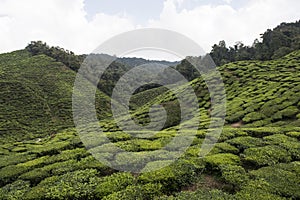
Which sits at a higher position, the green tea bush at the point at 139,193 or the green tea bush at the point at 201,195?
the green tea bush at the point at 139,193

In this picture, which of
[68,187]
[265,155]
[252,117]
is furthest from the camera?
[252,117]

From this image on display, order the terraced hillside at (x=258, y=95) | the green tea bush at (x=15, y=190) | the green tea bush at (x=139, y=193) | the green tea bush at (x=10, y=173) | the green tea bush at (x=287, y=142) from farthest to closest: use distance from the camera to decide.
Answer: the terraced hillside at (x=258, y=95) < the green tea bush at (x=287, y=142) < the green tea bush at (x=10, y=173) < the green tea bush at (x=15, y=190) < the green tea bush at (x=139, y=193)

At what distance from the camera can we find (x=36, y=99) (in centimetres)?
5772

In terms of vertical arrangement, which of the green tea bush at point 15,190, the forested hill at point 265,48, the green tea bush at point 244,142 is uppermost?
the forested hill at point 265,48

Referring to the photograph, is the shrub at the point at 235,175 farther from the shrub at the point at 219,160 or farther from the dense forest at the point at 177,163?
the shrub at the point at 219,160

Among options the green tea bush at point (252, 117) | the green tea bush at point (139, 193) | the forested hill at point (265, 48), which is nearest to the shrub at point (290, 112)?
the green tea bush at point (252, 117)

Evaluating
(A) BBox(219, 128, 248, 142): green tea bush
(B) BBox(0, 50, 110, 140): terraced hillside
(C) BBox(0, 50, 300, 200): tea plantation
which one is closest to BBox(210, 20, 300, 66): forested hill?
(B) BBox(0, 50, 110, 140): terraced hillside

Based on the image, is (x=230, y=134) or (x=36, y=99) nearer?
(x=230, y=134)

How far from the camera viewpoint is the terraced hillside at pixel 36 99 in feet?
153

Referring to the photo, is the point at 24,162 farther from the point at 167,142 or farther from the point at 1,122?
the point at 1,122

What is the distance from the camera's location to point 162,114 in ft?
98.5

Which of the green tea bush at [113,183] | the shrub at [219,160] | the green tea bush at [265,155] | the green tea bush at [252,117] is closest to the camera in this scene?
the green tea bush at [113,183]

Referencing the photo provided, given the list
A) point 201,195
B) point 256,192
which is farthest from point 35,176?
point 256,192

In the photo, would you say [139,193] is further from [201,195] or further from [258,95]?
[258,95]
